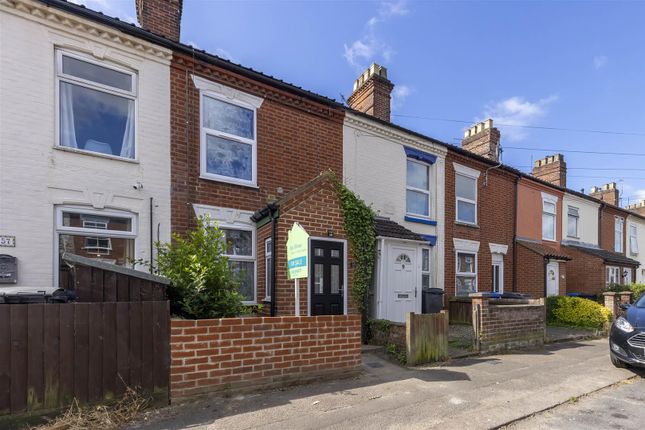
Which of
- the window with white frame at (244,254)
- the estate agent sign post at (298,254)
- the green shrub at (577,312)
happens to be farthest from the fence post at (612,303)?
the estate agent sign post at (298,254)

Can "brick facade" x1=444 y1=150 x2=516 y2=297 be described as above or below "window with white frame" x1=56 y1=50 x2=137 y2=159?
below

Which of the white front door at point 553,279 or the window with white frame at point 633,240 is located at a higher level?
the window with white frame at point 633,240

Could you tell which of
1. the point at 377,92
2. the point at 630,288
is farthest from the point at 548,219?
the point at 377,92

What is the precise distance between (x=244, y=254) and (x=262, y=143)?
2.43 m

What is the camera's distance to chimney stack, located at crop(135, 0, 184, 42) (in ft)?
25.6

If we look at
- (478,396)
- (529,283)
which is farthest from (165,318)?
(529,283)

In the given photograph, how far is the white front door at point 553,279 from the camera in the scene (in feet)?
48.7

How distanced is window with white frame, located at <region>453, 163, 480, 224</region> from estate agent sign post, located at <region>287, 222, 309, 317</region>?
28.3ft

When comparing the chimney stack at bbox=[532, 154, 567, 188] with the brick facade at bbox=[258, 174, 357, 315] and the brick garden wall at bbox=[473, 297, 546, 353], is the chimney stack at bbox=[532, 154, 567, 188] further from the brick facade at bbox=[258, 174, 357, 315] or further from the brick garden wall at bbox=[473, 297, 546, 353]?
the brick facade at bbox=[258, 174, 357, 315]

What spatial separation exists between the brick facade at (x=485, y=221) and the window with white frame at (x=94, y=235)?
896 centimetres

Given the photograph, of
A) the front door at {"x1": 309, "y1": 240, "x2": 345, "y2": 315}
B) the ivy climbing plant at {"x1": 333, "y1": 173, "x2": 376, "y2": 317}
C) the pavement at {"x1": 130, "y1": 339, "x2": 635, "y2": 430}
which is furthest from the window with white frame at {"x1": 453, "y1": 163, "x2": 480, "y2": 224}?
the pavement at {"x1": 130, "y1": 339, "x2": 635, "y2": 430}

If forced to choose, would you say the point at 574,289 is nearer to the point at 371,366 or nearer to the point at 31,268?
the point at 371,366

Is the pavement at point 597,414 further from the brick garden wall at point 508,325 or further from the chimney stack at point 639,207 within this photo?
the chimney stack at point 639,207

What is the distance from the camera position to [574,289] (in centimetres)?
1644
